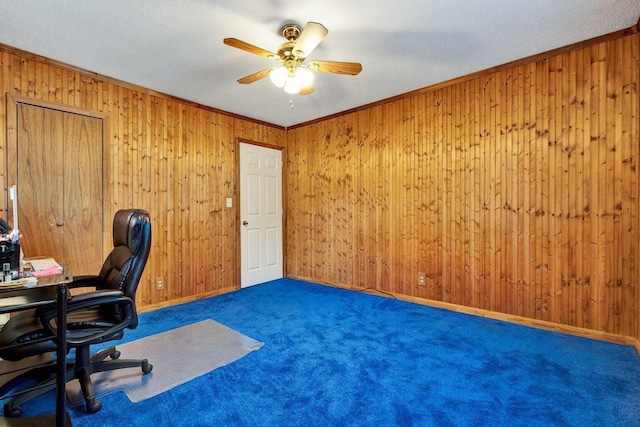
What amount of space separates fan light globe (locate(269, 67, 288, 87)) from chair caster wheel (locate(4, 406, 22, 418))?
8.32ft

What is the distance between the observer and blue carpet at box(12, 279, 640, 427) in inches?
65.9

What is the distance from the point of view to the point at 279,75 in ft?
7.85

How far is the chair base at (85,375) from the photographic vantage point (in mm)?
1648

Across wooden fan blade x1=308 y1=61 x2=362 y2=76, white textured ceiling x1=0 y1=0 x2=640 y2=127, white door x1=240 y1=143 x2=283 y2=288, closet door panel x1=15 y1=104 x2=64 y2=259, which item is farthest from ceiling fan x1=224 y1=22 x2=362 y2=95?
white door x1=240 y1=143 x2=283 y2=288

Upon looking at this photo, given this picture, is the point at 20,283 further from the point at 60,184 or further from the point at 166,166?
the point at 166,166

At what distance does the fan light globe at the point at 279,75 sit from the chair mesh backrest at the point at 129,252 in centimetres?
137

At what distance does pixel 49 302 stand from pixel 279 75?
2.01 m

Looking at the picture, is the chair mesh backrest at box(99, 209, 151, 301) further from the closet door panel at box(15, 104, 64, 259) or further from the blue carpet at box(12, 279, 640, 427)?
the closet door panel at box(15, 104, 64, 259)

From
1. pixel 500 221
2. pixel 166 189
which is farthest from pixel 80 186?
pixel 500 221

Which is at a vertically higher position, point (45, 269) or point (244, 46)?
point (244, 46)

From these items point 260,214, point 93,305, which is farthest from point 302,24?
point 260,214

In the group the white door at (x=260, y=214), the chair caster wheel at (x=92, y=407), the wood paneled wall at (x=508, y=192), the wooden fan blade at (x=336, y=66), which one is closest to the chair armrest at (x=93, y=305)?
the chair caster wheel at (x=92, y=407)

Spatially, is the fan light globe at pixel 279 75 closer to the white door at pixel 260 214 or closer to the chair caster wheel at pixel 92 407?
the white door at pixel 260 214

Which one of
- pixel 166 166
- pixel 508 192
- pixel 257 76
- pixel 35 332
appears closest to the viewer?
pixel 35 332
